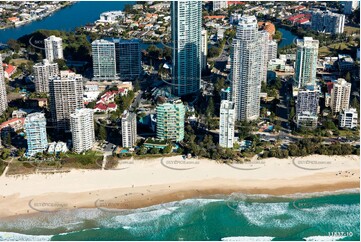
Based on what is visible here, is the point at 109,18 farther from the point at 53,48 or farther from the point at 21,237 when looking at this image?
the point at 21,237

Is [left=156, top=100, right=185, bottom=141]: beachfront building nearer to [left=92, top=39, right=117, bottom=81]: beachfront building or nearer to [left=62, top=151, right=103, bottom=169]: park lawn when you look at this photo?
[left=62, top=151, right=103, bottom=169]: park lawn

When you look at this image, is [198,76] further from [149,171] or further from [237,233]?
[237,233]

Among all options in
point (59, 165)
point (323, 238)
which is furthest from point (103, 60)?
point (323, 238)

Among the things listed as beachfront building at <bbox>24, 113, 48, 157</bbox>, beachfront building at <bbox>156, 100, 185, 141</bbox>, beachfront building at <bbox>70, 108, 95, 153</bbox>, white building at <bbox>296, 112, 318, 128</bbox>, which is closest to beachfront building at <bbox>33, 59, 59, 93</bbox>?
beachfront building at <bbox>24, 113, 48, 157</bbox>

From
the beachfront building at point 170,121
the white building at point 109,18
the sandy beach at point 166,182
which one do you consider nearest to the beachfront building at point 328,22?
the white building at point 109,18

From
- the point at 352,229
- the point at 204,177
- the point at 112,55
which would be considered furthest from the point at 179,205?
the point at 112,55

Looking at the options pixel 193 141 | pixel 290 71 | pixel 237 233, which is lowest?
pixel 237 233

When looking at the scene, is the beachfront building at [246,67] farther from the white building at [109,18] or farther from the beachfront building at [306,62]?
the white building at [109,18]
